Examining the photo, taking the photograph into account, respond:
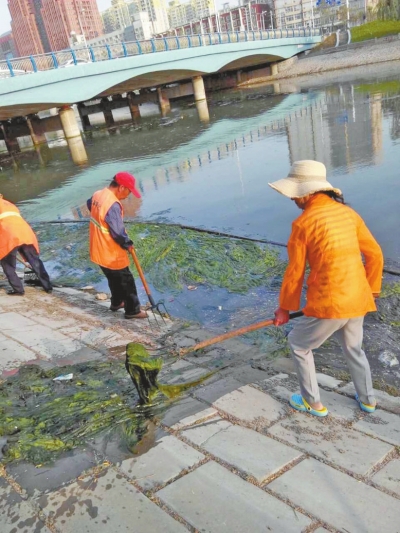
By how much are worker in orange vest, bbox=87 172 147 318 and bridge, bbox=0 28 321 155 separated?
1932 cm

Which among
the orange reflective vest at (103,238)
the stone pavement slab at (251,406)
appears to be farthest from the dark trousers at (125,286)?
the stone pavement slab at (251,406)

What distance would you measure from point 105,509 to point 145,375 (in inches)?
41.3

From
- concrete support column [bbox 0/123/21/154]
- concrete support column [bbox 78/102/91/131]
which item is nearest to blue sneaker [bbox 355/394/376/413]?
concrete support column [bbox 0/123/21/154]

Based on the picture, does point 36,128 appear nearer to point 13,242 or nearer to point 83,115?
point 83,115

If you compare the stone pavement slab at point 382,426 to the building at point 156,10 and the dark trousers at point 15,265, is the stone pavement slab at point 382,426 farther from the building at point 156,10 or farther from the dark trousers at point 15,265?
the building at point 156,10

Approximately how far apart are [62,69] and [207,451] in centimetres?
2416

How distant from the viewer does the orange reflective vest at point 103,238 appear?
192 inches

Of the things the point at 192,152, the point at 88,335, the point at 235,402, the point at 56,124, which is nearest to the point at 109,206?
the point at 88,335

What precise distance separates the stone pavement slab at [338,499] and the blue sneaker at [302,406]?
0.46 m

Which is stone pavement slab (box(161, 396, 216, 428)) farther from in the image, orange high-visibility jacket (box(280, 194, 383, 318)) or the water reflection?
the water reflection

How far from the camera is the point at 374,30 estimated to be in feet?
156

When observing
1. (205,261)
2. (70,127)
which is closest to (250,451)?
(205,261)

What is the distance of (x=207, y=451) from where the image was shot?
276 cm

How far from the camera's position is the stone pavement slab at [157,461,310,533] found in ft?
7.21
